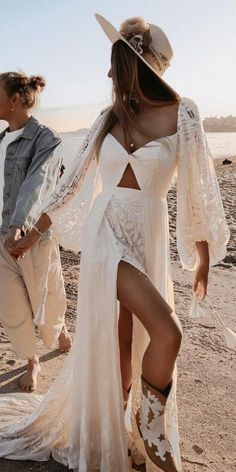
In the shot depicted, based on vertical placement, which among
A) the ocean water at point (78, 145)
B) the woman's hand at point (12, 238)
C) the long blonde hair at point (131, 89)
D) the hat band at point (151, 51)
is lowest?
the ocean water at point (78, 145)

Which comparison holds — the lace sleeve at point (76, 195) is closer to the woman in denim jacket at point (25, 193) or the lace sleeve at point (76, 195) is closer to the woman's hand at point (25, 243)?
the woman's hand at point (25, 243)

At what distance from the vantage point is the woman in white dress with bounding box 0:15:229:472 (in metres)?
2.24

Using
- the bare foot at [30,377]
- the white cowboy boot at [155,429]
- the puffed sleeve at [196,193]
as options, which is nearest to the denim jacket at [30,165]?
the bare foot at [30,377]

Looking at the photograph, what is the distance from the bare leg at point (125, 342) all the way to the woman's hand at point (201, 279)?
1.22ft

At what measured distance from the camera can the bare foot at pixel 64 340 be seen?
404 centimetres

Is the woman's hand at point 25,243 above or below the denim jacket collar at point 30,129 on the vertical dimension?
below

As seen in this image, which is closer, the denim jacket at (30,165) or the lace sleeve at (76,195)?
the lace sleeve at (76,195)

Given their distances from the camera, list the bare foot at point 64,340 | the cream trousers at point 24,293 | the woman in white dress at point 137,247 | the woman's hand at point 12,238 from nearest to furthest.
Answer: the woman in white dress at point 137,247
the woman's hand at point 12,238
the cream trousers at point 24,293
the bare foot at point 64,340

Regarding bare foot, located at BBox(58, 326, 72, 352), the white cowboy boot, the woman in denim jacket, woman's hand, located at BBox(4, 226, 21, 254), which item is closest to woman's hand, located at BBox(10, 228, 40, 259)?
woman's hand, located at BBox(4, 226, 21, 254)

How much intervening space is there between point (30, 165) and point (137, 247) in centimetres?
138

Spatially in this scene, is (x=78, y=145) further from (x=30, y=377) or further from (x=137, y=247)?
(x=30, y=377)

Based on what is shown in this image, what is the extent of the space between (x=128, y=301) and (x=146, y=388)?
0.39m

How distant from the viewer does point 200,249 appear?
246 cm

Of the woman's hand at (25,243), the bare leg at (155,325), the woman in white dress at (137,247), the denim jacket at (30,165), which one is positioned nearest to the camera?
the bare leg at (155,325)
